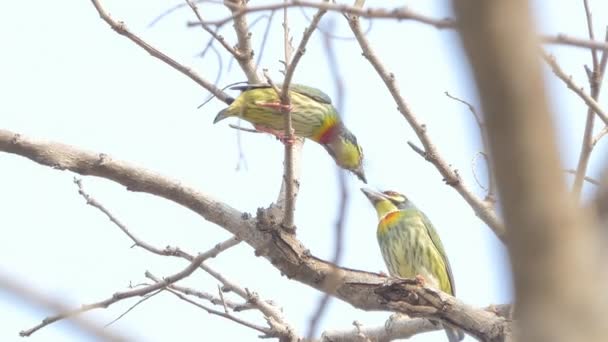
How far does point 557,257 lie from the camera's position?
90 cm

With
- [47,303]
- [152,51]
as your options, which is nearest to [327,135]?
[152,51]

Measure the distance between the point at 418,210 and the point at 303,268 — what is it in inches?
156

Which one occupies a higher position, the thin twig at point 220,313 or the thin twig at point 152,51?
the thin twig at point 152,51

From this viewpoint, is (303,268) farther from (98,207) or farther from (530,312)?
(530,312)

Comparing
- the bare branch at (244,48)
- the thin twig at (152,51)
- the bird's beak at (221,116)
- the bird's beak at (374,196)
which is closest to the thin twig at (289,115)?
Answer: the thin twig at (152,51)

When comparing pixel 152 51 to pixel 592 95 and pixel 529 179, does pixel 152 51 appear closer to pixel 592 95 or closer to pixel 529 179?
pixel 592 95

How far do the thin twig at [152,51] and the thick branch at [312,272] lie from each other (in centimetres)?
85

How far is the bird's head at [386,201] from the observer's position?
8266 millimetres

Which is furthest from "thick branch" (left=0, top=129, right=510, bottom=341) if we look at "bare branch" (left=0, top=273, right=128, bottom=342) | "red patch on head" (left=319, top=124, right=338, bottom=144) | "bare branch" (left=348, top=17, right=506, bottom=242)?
"red patch on head" (left=319, top=124, right=338, bottom=144)

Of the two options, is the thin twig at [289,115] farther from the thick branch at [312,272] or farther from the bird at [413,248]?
the bird at [413,248]

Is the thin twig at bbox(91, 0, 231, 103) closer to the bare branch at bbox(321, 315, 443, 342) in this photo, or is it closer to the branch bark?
the bare branch at bbox(321, 315, 443, 342)

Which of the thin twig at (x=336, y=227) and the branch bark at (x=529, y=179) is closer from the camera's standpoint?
the branch bark at (x=529, y=179)

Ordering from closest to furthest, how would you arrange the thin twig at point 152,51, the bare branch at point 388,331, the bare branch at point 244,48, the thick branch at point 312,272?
the thick branch at point 312,272 → the thin twig at point 152,51 → the bare branch at point 388,331 → the bare branch at point 244,48

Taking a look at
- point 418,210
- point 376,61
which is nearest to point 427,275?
point 418,210
